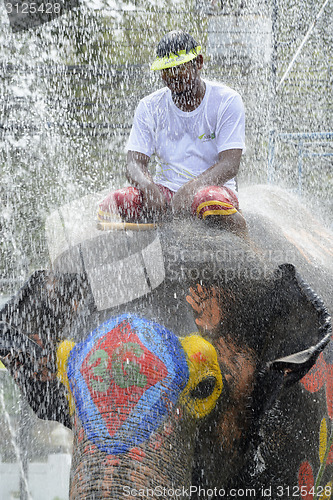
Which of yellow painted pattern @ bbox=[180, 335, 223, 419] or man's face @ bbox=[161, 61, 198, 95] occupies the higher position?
man's face @ bbox=[161, 61, 198, 95]

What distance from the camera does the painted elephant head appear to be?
1537 millimetres

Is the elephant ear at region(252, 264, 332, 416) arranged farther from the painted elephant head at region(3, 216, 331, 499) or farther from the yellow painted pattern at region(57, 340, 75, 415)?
the yellow painted pattern at region(57, 340, 75, 415)

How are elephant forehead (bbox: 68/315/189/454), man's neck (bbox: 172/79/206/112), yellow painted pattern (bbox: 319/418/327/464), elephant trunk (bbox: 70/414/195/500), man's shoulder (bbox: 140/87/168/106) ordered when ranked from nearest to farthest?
elephant trunk (bbox: 70/414/195/500)
elephant forehead (bbox: 68/315/189/454)
yellow painted pattern (bbox: 319/418/327/464)
man's neck (bbox: 172/79/206/112)
man's shoulder (bbox: 140/87/168/106)

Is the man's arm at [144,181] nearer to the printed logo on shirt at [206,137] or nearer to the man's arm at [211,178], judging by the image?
the man's arm at [211,178]

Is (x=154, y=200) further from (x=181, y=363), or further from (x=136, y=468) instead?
(x=136, y=468)

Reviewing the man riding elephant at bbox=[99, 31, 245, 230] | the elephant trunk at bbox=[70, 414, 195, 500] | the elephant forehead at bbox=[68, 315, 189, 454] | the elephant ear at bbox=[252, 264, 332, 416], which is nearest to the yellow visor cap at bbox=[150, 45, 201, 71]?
the man riding elephant at bbox=[99, 31, 245, 230]

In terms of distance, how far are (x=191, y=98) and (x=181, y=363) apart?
1.20 metres

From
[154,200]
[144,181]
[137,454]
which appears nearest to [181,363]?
[137,454]

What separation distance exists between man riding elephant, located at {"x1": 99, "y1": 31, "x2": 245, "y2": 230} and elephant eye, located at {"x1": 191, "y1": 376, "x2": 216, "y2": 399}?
24.2 inches

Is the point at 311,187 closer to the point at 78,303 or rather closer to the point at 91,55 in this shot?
the point at 91,55

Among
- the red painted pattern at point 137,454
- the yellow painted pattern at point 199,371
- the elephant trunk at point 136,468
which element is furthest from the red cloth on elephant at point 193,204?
the red painted pattern at point 137,454

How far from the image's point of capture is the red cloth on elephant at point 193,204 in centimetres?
209

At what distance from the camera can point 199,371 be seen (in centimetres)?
172

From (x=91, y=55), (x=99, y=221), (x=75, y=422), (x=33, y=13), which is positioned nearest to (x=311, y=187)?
(x=91, y=55)
